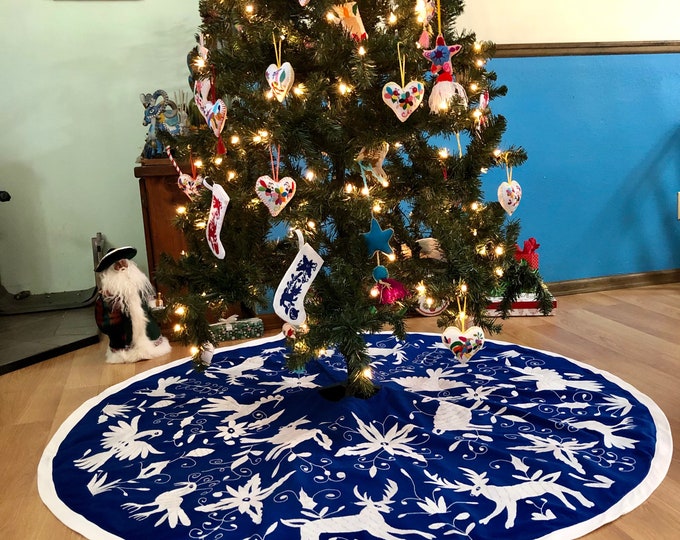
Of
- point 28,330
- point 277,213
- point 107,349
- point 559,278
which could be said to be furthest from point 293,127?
point 559,278

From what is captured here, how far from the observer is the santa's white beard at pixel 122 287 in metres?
2.47

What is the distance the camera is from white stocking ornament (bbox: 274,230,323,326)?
1.51 m

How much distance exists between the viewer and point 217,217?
1576 millimetres

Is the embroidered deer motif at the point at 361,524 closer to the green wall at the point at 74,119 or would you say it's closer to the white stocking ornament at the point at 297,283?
the white stocking ornament at the point at 297,283

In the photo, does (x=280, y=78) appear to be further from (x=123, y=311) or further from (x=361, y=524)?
(x=123, y=311)

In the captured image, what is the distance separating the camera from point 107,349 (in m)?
2.60

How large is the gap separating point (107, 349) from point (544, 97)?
232cm

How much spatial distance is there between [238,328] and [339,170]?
1136 millimetres

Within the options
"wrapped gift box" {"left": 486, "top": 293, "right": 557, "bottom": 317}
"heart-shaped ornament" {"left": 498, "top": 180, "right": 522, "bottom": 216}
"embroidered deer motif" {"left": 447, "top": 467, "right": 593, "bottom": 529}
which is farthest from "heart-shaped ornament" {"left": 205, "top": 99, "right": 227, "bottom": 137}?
"wrapped gift box" {"left": 486, "top": 293, "right": 557, "bottom": 317}

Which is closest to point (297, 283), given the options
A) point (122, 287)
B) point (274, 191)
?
point (274, 191)

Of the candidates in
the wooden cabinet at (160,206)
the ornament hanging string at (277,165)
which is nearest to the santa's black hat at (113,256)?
the wooden cabinet at (160,206)

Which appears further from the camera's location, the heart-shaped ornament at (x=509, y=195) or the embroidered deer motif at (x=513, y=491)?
the heart-shaped ornament at (x=509, y=195)

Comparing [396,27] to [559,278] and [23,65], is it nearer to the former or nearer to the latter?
[559,278]

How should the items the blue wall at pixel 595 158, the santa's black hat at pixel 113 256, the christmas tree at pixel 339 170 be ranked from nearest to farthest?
1. the christmas tree at pixel 339 170
2. the santa's black hat at pixel 113 256
3. the blue wall at pixel 595 158
